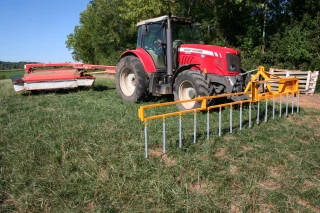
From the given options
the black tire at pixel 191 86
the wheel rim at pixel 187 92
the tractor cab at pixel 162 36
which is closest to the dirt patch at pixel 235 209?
the black tire at pixel 191 86

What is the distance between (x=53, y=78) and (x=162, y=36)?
13.2 feet

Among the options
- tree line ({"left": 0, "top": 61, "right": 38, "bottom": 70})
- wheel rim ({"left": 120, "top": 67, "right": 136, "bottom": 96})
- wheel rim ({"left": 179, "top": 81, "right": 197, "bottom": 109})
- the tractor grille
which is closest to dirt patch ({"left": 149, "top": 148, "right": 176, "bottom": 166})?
wheel rim ({"left": 179, "top": 81, "right": 197, "bottom": 109})

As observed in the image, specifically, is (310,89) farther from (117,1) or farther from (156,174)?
(117,1)

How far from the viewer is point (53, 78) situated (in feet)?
28.9

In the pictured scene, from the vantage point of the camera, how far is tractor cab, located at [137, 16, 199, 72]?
265 inches

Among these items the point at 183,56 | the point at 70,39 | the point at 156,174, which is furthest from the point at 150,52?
the point at 70,39

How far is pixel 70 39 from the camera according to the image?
3569 cm

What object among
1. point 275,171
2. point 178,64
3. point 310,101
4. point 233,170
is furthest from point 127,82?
point 310,101

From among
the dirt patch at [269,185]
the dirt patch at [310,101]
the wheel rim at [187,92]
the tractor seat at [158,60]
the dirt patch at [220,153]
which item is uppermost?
the tractor seat at [158,60]

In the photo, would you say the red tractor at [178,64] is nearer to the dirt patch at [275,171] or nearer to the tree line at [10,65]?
the dirt patch at [275,171]

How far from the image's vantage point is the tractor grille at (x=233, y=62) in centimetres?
601

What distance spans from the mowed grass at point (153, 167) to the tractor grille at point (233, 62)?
1202mm

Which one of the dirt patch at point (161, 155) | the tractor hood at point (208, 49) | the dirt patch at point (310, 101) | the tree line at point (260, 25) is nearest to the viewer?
the dirt patch at point (161, 155)

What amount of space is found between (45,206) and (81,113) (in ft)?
11.7
